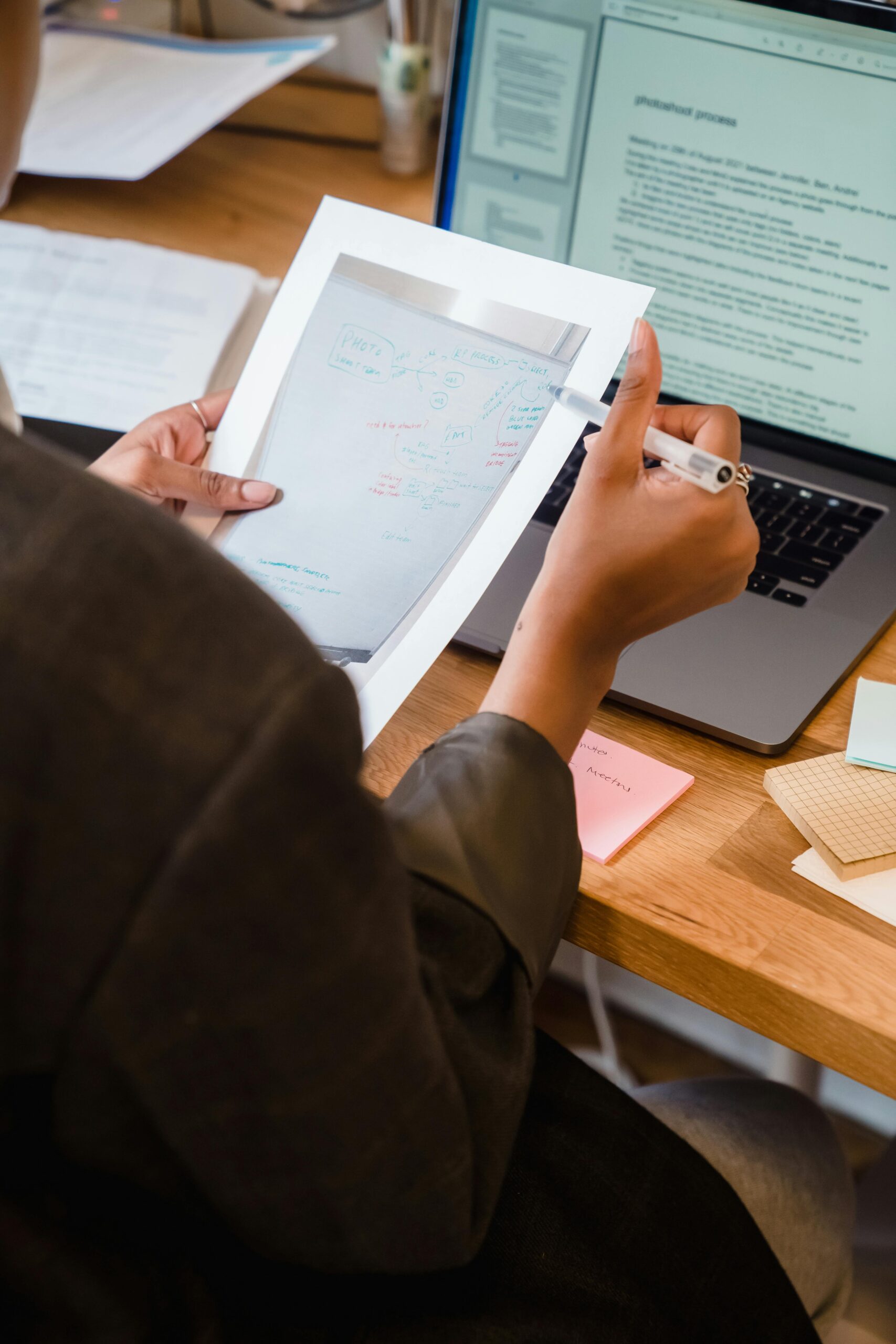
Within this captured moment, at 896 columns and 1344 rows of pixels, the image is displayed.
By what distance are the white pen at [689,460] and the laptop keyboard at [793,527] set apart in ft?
0.45

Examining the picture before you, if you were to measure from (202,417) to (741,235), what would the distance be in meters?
0.37

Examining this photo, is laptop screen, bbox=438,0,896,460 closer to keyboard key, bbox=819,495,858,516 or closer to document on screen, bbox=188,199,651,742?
keyboard key, bbox=819,495,858,516

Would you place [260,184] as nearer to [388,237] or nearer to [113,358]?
[113,358]

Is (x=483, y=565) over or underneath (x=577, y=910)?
over

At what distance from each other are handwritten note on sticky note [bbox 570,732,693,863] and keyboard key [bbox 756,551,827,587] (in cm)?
17

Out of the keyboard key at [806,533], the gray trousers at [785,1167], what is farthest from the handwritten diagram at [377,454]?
the gray trousers at [785,1167]

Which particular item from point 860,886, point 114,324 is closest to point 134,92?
point 114,324

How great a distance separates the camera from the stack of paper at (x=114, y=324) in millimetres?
809

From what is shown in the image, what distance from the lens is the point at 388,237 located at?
606 millimetres

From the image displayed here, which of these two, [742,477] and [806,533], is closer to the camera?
[742,477]

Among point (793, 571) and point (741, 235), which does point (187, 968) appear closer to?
point (793, 571)

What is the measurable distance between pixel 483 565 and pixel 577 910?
0.18m

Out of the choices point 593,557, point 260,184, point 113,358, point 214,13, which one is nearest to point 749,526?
point 593,557

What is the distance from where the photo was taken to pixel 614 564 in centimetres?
48
